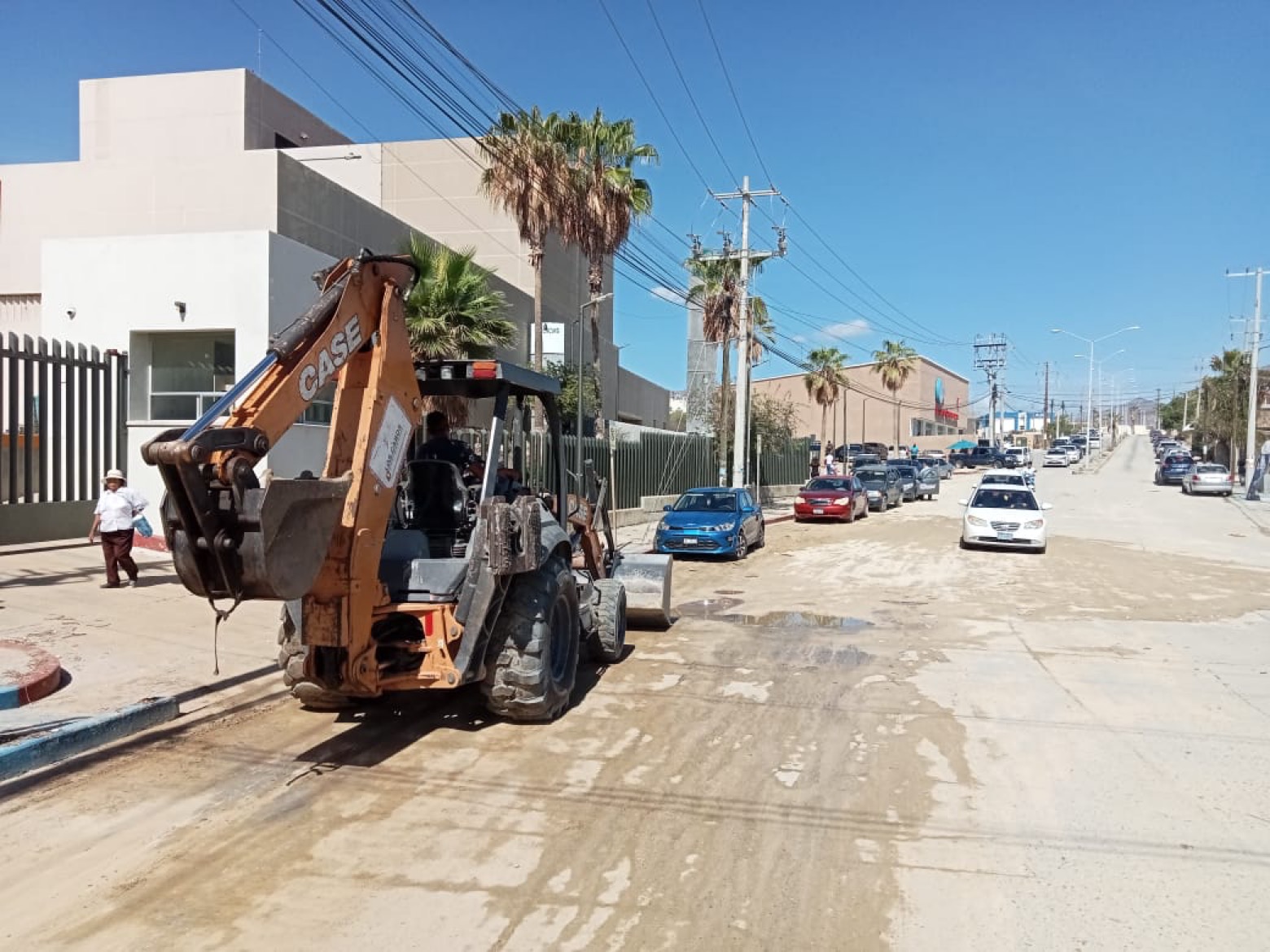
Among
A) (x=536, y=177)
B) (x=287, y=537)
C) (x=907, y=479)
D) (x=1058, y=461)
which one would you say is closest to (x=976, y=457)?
(x=1058, y=461)

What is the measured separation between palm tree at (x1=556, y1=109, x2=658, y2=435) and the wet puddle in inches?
569

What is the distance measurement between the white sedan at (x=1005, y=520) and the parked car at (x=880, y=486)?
1203 centimetres

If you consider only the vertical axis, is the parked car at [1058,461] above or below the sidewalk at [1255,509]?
above

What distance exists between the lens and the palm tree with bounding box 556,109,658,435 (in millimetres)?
24828

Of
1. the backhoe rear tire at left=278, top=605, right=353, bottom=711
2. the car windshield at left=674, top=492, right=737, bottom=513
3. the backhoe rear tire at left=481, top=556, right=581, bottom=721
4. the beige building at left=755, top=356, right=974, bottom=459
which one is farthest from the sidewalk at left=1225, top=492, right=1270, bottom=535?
the beige building at left=755, top=356, right=974, bottom=459

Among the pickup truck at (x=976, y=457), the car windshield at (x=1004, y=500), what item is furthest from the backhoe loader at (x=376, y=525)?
the pickup truck at (x=976, y=457)

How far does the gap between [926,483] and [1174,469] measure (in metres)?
18.6

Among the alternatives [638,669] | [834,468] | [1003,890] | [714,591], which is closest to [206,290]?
[714,591]

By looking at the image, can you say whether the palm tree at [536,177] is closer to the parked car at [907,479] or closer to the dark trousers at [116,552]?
the dark trousers at [116,552]

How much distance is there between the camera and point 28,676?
724 centimetres

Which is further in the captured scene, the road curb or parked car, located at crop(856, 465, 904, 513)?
parked car, located at crop(856, 465, 904, 513)

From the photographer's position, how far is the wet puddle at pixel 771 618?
11902mm

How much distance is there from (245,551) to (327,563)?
0.89m

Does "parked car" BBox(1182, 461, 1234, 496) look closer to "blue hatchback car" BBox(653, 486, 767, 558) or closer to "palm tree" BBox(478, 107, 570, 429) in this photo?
"blue hatchback car" BBox(653, 486, 767, 558)
